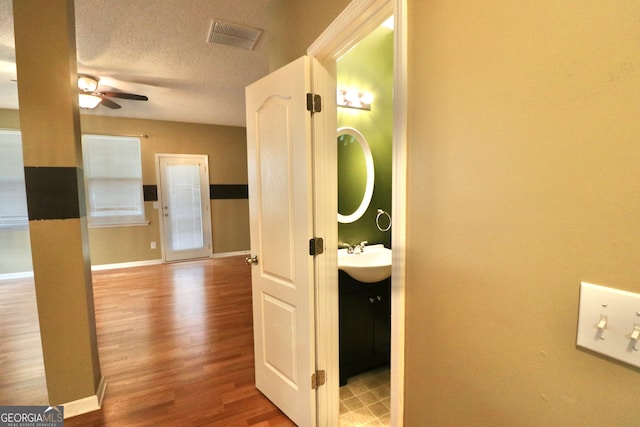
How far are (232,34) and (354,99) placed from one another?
3.89 feet

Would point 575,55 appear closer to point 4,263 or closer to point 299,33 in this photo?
point 299,33

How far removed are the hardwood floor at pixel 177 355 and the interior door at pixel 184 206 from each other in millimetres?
1192

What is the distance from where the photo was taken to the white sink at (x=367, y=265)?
5.69 ft

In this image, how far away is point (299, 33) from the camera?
1.55 metres

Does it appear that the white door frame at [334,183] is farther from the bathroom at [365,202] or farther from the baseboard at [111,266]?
the baseboard at [111,266]

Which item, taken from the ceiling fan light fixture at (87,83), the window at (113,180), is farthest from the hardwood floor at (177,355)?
the ceiling fan light fixture at (87,83)

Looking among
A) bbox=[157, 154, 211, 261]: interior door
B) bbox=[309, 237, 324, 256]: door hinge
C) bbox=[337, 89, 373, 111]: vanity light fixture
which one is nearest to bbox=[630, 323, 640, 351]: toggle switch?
bbox=[309, 237, 324, 256]: door hinge

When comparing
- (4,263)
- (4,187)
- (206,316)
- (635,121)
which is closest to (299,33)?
(635,121)

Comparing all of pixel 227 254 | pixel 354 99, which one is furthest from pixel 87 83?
pixel 227 254

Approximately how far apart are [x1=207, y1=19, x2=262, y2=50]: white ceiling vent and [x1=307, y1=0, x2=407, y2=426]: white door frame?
119 cm

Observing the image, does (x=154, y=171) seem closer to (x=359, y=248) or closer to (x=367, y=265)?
(x=359, y=248)

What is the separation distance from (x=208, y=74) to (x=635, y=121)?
347 cm

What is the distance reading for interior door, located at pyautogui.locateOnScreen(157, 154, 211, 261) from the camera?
519 centimetres

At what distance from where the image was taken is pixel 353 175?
216 cm
